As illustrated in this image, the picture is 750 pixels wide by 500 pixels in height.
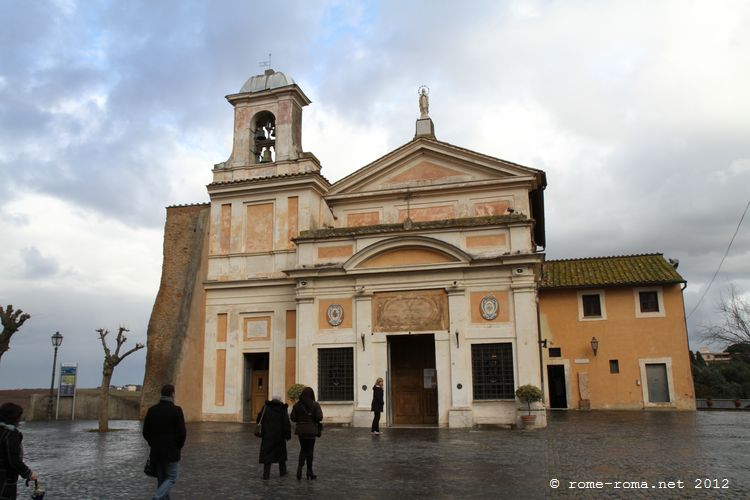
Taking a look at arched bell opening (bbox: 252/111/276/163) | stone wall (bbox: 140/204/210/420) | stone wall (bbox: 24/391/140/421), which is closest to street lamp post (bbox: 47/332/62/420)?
stone wall (bbox: 24/391/140/421)

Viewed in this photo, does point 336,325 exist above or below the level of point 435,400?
above

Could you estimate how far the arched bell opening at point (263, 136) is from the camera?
27.0 m

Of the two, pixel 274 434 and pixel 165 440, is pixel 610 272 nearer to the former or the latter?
pixel 274 434

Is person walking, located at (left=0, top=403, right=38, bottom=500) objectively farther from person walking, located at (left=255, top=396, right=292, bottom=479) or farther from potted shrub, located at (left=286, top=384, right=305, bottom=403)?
potted shrub, located at (left=286, top=384, right=305, bottom=403)

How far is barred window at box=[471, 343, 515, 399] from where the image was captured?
19422 mm

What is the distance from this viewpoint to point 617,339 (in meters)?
28.1

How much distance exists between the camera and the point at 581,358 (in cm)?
2838

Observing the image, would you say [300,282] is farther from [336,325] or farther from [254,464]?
[254,464]

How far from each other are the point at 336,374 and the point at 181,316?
7163 mm

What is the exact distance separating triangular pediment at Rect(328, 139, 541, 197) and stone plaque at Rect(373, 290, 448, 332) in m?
5.48

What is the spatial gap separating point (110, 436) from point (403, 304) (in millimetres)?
9765

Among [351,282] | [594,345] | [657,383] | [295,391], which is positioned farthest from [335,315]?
[657,383]

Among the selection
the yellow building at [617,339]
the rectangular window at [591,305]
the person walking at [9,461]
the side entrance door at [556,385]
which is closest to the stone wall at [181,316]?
the yellow building at [617,339]

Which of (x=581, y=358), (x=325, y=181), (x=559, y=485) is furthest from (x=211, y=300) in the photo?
(x=559, y=485)
